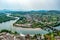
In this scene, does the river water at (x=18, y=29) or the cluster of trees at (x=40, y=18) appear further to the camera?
the cluster of trees at (x=40, y=18)

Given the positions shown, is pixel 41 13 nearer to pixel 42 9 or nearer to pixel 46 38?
pixel 42 9

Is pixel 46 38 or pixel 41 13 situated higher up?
pixel 41 13

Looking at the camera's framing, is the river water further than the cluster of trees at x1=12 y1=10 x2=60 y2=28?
No

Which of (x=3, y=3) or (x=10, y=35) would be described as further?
(x=3, y=3)

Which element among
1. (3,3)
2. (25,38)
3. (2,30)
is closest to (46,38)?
(25,38)

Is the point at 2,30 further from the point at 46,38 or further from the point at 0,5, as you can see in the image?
the point at 46,38

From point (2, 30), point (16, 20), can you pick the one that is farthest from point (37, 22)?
point (2, 30)

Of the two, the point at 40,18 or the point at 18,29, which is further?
the point at 40,18

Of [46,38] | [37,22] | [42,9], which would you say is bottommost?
[46,38]

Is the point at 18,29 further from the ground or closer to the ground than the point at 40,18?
closer to the ground
